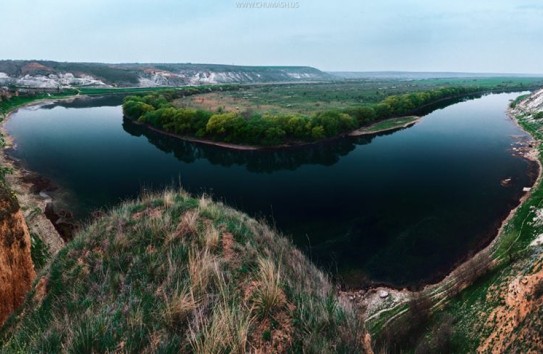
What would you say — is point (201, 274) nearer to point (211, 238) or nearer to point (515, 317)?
point (211, 238)

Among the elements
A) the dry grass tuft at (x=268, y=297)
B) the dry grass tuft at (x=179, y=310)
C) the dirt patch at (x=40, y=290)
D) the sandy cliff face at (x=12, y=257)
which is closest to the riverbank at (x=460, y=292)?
the dry grass tuft at (x=268, y=297)

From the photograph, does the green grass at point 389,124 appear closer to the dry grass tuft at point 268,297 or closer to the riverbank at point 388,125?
the riverbank at point 388,125

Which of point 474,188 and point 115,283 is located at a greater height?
point 115,283

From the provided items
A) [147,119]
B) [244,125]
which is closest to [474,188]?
[244,125]

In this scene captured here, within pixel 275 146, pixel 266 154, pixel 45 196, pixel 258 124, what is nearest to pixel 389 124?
pixel 275 146

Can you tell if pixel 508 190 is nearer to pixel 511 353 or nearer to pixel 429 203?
pixel 429 203

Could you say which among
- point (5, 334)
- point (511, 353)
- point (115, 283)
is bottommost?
point (511, 353)

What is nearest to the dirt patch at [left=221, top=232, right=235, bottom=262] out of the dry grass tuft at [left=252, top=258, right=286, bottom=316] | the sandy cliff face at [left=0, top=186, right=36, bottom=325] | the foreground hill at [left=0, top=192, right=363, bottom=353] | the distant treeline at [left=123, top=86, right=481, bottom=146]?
the foreground hill at [left=0, top=192, right=363, bottom=353]

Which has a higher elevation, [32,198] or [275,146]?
[275,146]
